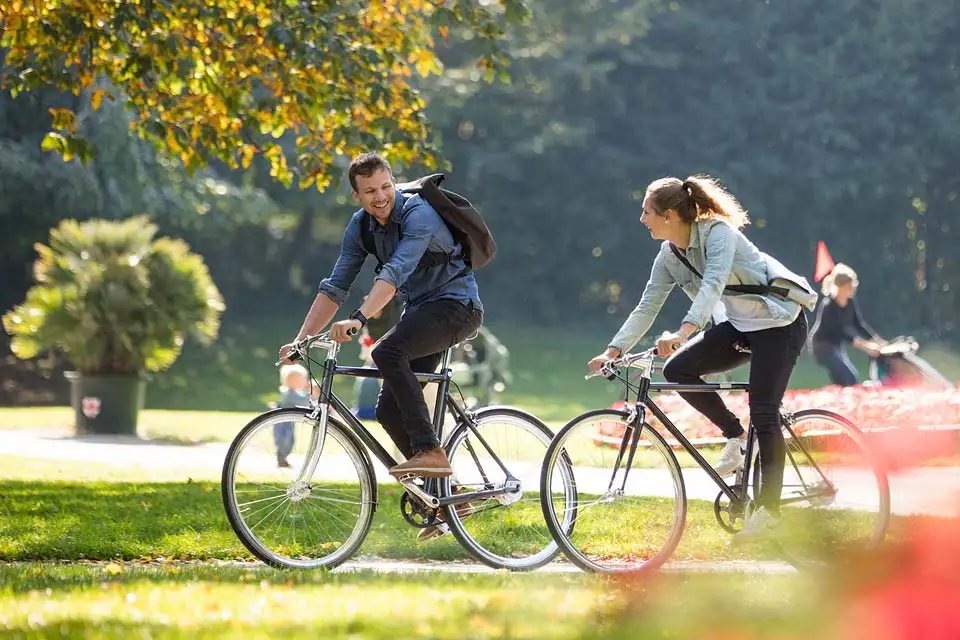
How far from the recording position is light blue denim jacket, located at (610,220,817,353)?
662cm

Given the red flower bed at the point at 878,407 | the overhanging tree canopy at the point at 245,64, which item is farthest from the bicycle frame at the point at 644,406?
the red flower bed at the point at 878,407

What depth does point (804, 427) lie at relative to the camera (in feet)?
23.5

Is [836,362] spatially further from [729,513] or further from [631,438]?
[631,438]

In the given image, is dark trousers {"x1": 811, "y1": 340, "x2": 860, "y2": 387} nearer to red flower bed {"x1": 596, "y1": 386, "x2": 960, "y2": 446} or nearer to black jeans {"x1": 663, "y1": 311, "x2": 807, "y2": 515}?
red flower bed {"x1": 596, "y1": 386, "x2": 960, "y2": 446}

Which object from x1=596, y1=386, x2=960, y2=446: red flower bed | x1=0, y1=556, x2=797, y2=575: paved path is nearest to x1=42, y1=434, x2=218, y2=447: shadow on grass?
x1=596, y1=386, x2=960, y2=446: red flower bed

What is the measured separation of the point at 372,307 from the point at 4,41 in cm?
585

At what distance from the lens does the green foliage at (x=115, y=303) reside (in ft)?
52.9

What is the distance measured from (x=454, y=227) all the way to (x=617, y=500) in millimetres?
1420

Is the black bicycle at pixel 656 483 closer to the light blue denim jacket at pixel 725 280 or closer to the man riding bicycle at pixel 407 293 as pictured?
the light blue denim jacket at pixel 725 280

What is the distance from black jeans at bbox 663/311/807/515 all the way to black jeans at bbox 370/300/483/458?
39.9 inches

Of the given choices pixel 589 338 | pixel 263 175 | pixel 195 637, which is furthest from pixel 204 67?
pixel 589 338

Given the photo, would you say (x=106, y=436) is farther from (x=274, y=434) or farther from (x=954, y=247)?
(x=954, y=247)

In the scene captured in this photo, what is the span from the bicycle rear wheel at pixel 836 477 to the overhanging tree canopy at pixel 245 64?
4983 millimetres

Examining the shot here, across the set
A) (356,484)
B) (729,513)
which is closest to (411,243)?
(356,484)
